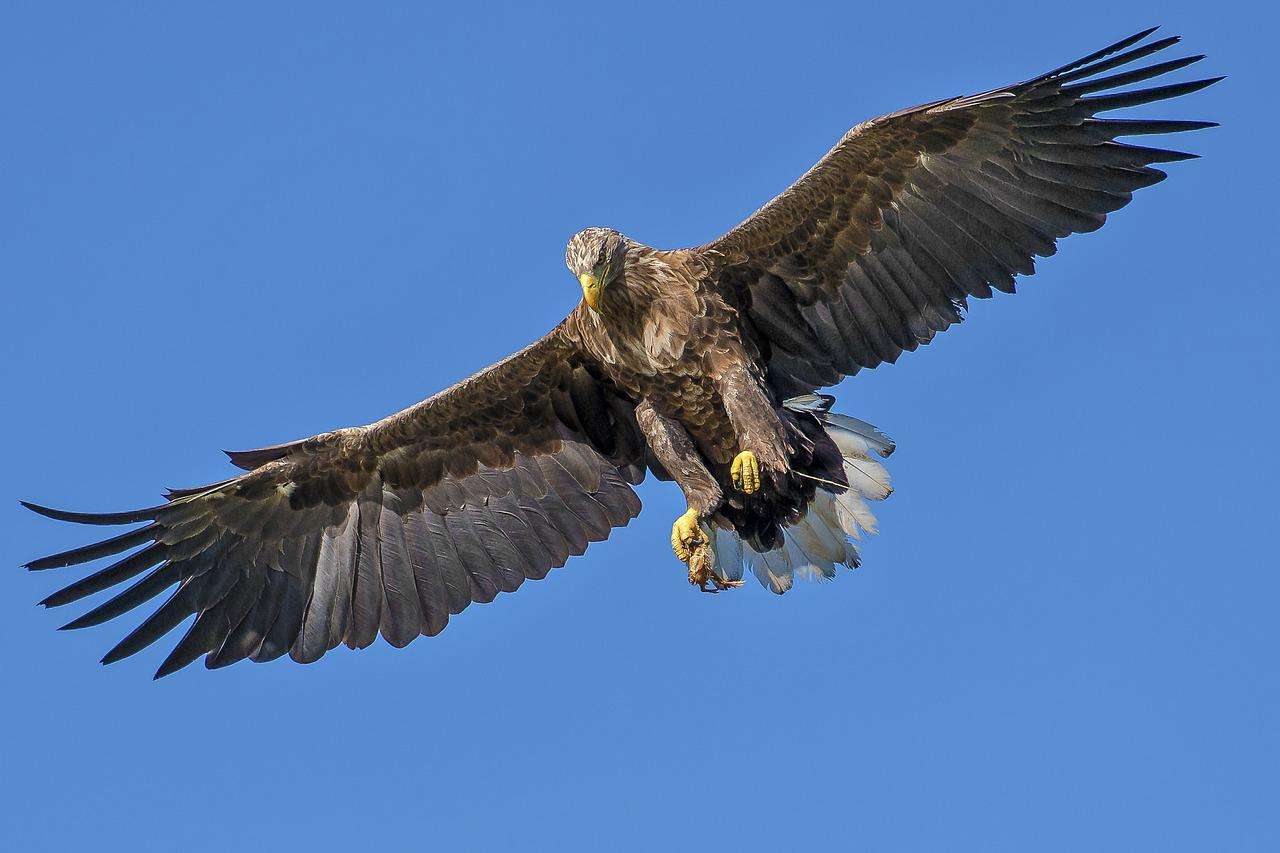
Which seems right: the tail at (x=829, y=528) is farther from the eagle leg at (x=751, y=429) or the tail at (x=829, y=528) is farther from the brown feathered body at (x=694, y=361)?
the eagle leg at (x=751, y=429)

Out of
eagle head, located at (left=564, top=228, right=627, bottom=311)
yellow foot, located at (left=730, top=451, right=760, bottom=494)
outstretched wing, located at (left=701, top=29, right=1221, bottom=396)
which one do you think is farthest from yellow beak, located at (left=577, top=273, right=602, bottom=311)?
yellow foot, located at (left=730, top=451, right=760, bottom=494)

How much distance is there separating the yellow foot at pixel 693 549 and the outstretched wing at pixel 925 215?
103cm

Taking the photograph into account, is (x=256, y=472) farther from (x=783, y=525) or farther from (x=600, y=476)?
(x=783, y=525)

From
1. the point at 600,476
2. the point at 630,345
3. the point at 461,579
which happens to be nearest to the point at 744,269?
the point at 630,345

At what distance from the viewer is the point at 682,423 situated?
1080 cm

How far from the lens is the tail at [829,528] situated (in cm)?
1138

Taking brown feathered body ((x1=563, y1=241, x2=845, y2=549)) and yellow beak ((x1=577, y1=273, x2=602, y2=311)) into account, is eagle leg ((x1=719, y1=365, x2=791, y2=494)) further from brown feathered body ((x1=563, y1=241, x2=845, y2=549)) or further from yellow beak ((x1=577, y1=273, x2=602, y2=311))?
yellow beak ((x1=577, y1=273, x2=602, y2=311))

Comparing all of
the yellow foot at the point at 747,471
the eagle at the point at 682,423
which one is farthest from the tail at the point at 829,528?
the yellow foot at the point at 747,471

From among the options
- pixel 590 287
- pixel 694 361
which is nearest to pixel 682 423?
pixel 694 361

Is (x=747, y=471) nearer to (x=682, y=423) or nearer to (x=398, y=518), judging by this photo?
(x=682, y=423)

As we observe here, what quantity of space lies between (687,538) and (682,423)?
69cm

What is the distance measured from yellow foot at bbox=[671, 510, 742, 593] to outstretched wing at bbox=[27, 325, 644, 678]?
36.3 inches

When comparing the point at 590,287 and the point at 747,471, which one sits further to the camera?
the point at 747,471

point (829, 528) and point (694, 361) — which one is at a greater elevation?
point (694, 361)
